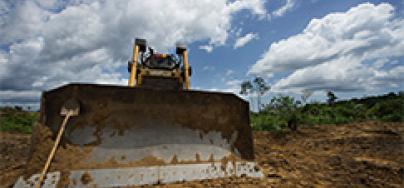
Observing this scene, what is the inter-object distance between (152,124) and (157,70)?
2302 millimetres

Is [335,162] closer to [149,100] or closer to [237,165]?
[237,165]

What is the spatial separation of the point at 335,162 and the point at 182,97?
2.98m

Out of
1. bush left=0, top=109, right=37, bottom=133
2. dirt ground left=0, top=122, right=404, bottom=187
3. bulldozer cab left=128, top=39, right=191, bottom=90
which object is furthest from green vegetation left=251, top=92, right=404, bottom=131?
bush left=0, top=109, right=37, bottom=133

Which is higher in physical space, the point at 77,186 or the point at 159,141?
the point at 159,141

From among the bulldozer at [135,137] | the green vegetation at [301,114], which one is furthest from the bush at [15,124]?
the green vegetation at [301,114]

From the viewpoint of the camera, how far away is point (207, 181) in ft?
7.82

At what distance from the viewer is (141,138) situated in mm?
2410

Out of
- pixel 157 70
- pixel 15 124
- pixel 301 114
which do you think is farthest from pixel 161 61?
pixel 15 124

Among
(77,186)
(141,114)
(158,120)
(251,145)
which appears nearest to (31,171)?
(77,186)

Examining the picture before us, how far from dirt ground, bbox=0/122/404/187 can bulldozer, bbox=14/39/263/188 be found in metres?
0.27

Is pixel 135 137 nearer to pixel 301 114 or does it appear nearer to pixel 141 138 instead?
pixel 141 138

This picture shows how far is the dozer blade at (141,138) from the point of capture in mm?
2109

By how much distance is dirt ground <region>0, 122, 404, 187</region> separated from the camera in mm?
2564

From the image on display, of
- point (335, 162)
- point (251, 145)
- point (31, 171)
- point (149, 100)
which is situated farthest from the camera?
point (335, 162)
